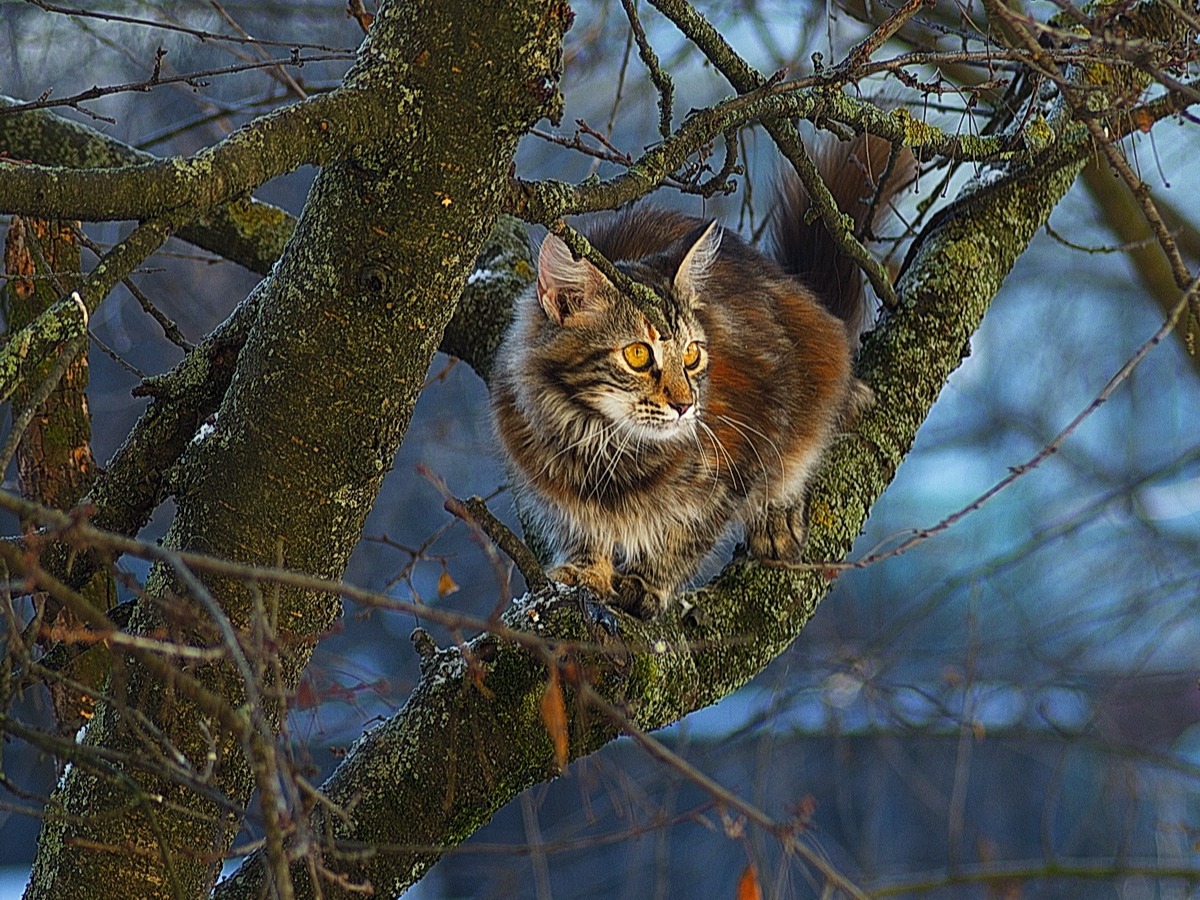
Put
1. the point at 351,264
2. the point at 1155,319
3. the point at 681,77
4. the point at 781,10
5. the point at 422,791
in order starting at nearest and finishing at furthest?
the point at 351,264, the point at 422,791, the point at 781,10, the point at 681,77, the point at 1155,319

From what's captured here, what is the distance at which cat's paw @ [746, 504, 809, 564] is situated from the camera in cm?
260

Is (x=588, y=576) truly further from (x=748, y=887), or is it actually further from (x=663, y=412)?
(x=748, y=887)

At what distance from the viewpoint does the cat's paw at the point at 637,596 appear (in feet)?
8.82

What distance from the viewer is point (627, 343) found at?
2707mm

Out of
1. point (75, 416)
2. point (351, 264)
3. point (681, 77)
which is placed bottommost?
point (351, 264)

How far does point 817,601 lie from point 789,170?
4.82 feet

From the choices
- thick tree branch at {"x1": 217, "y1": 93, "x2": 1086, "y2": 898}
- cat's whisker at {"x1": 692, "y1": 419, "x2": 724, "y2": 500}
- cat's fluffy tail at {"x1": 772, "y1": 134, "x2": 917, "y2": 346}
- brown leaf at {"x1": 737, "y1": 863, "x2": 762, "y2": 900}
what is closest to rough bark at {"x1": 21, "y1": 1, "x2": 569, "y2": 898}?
thick tree branch at {"x1": 217, "y1": 93, "x2": 1086, "y2": 898}

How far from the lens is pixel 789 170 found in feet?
11.5

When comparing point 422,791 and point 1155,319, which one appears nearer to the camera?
point 422,791

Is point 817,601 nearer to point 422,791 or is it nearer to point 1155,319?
point 422,791

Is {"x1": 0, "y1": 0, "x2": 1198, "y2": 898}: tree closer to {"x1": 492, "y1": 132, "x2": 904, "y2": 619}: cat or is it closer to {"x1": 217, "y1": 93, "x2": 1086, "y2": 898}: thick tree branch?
{"x1": 217, "y1": 93, "x2": 1086, "y2": 898}: thick tree branch

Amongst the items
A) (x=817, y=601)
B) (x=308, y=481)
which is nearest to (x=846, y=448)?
(x=817, y=601)

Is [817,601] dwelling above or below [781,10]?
below

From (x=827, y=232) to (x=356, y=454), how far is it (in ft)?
6.07
